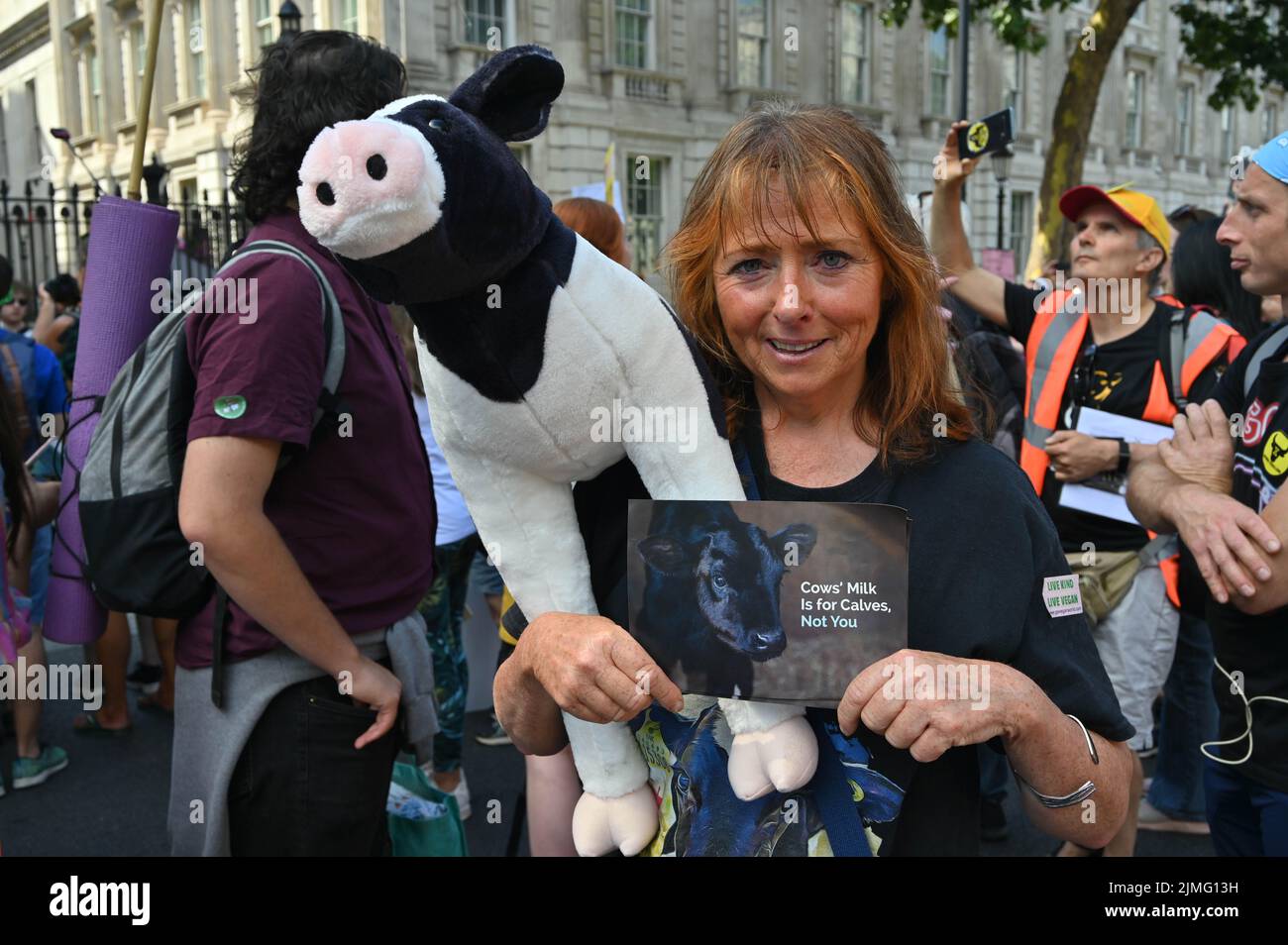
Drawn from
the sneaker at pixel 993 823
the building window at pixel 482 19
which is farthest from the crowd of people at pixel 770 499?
the building window at pixel 482 19

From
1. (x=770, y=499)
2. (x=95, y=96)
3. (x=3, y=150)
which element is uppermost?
(x=95, y=96)

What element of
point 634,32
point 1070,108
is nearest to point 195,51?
point 634,32

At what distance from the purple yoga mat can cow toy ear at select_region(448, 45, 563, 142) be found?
1.31 metres

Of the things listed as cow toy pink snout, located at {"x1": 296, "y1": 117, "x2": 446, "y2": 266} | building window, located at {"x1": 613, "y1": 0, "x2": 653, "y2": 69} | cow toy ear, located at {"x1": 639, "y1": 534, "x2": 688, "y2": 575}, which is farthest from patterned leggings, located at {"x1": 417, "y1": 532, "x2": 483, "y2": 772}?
building window, located at {"x1": 613, "y1": 0, "x2": 653, "y2": 69}

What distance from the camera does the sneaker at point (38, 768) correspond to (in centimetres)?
451

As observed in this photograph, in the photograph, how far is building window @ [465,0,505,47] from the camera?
55.9ft

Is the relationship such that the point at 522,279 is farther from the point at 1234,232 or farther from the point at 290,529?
the point at 1234,232

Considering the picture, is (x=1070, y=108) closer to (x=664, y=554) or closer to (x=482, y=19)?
(x=482, y=19)

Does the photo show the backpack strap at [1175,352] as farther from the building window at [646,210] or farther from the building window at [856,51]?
the building window at [856,51]

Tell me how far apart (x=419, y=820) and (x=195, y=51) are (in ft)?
67.0

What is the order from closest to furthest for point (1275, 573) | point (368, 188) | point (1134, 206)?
point (368, 188), point (1275, 573), point (1134, 206)

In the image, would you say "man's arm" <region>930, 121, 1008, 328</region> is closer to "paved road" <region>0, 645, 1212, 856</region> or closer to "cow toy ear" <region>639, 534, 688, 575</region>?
"paved road" <region>0, 645, 1212, 856</region>

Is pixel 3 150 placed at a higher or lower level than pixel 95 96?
lower

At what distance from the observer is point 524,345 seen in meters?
1.14
